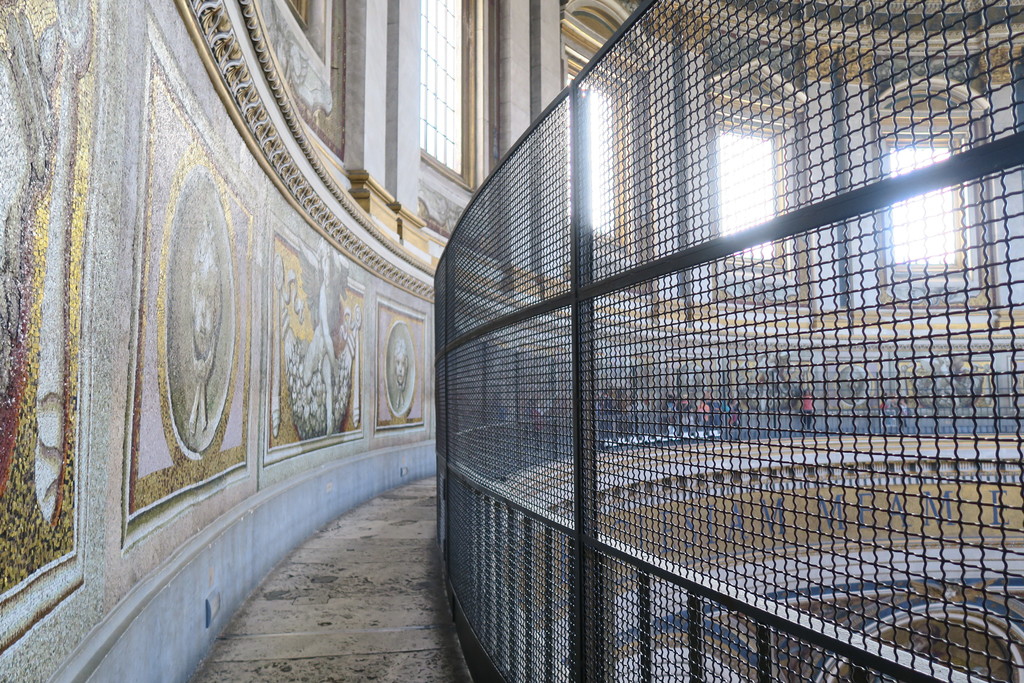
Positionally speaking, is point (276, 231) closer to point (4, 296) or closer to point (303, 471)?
A: point (303, 471)

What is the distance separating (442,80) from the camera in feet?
49.2

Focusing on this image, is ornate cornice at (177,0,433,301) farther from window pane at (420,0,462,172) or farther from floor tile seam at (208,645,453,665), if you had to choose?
window pane at (420,0,462,172)

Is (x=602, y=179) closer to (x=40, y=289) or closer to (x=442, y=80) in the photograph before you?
(x=40, y=289)

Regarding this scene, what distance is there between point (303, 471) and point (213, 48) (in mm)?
4209

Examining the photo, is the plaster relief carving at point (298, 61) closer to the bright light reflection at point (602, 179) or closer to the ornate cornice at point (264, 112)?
the ornate cornice at point (264, 112)

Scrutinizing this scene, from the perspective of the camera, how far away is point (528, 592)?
2889 millimetres

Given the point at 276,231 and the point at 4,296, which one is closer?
the point at 4,296

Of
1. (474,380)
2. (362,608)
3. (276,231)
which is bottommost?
(362,608)

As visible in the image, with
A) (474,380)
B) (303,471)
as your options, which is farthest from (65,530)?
(303,471)

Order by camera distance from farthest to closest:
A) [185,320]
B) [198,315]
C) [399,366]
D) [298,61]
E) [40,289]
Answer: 1. [399,366]
2. [298,61]
3. [198,315]
4. [185,320]
5. [40,289]

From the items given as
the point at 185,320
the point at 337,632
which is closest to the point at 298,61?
the point at 185,320

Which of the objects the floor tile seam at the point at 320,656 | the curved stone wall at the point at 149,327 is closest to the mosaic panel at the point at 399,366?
the curved stone wall at the point at 149,327

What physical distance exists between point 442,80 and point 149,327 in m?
12.6

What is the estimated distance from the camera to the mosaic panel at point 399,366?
10.7 metres
